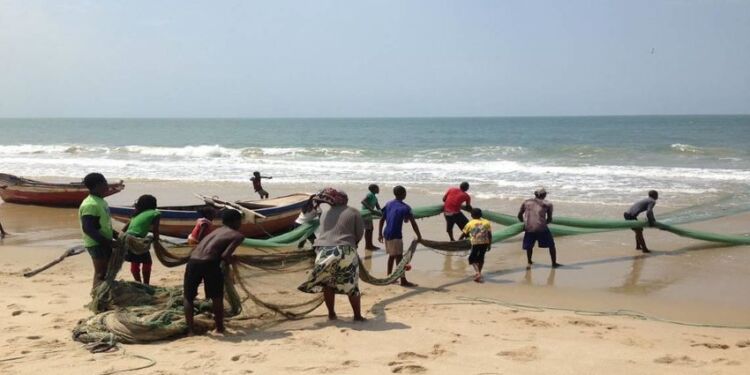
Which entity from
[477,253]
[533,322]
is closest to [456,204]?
[477,253]

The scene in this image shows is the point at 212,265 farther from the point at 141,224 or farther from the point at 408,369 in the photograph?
the point at 408,369

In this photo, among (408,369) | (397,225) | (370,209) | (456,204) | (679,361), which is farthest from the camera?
(456,204)

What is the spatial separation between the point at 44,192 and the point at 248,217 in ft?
24.9

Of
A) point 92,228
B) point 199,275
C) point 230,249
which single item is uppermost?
point 92,228

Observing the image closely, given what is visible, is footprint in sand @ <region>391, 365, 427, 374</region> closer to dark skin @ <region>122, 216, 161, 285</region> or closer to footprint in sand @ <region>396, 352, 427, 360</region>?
footprint in sand @ <region>396, 352, 427, 360</region>

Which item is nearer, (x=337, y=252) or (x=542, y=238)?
(x=337, y=252)

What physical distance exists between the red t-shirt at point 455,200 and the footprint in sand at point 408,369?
17.3ft

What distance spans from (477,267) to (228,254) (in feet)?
12.7

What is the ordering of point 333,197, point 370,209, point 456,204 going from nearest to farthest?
point 333,197 → point 370,209 → point 456,204

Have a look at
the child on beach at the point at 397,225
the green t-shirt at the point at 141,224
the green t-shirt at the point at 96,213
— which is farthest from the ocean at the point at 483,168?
the green t-shirt at the point at 96,213

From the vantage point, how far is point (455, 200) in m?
10.0

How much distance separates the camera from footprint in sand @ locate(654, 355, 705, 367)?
16.7 ft

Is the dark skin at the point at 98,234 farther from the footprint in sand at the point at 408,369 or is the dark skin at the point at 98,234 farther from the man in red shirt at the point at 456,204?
the man in red shirt at the point at 456,204

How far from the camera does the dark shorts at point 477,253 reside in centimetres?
820
